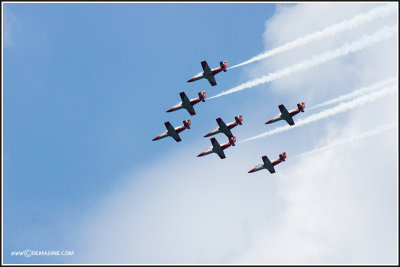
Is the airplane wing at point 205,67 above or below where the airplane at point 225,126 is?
above

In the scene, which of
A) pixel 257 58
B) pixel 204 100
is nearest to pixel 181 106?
pixel 204 100

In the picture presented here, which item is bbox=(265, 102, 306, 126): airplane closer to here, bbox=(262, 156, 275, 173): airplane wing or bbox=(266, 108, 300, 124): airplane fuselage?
bbox=(266, 108, 300, 124): airplane fuselage

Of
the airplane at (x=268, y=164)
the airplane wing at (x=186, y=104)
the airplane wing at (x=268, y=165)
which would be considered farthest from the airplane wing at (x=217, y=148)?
the airplane wing at (x=268, y=165)

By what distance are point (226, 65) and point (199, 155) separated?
41.6 ft

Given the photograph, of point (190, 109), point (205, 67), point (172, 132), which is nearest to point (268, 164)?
point (190, 109)

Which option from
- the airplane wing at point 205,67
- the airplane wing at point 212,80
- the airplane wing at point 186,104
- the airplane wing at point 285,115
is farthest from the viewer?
the airplane wing at point 186,104

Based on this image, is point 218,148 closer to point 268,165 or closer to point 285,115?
point 268,165

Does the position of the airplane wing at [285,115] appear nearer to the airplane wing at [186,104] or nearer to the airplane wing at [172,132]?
the airplane wing at [186,104]

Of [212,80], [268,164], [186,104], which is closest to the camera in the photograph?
[212,80]

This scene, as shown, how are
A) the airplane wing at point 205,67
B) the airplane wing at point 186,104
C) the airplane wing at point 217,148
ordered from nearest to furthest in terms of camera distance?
1. the airplane wing at point 205,67
2. the airplane wing at point 186,104
3. the airplane wing at point 217,148

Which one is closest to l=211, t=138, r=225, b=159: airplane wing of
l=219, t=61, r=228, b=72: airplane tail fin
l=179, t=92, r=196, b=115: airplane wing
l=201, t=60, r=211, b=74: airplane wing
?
l=179, t=92, r=196, b=115: airplane wing

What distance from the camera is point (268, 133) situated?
9075 centimetres

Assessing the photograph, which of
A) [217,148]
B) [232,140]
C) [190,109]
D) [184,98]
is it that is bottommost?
[217,148]

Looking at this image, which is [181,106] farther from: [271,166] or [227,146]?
[271,166]
